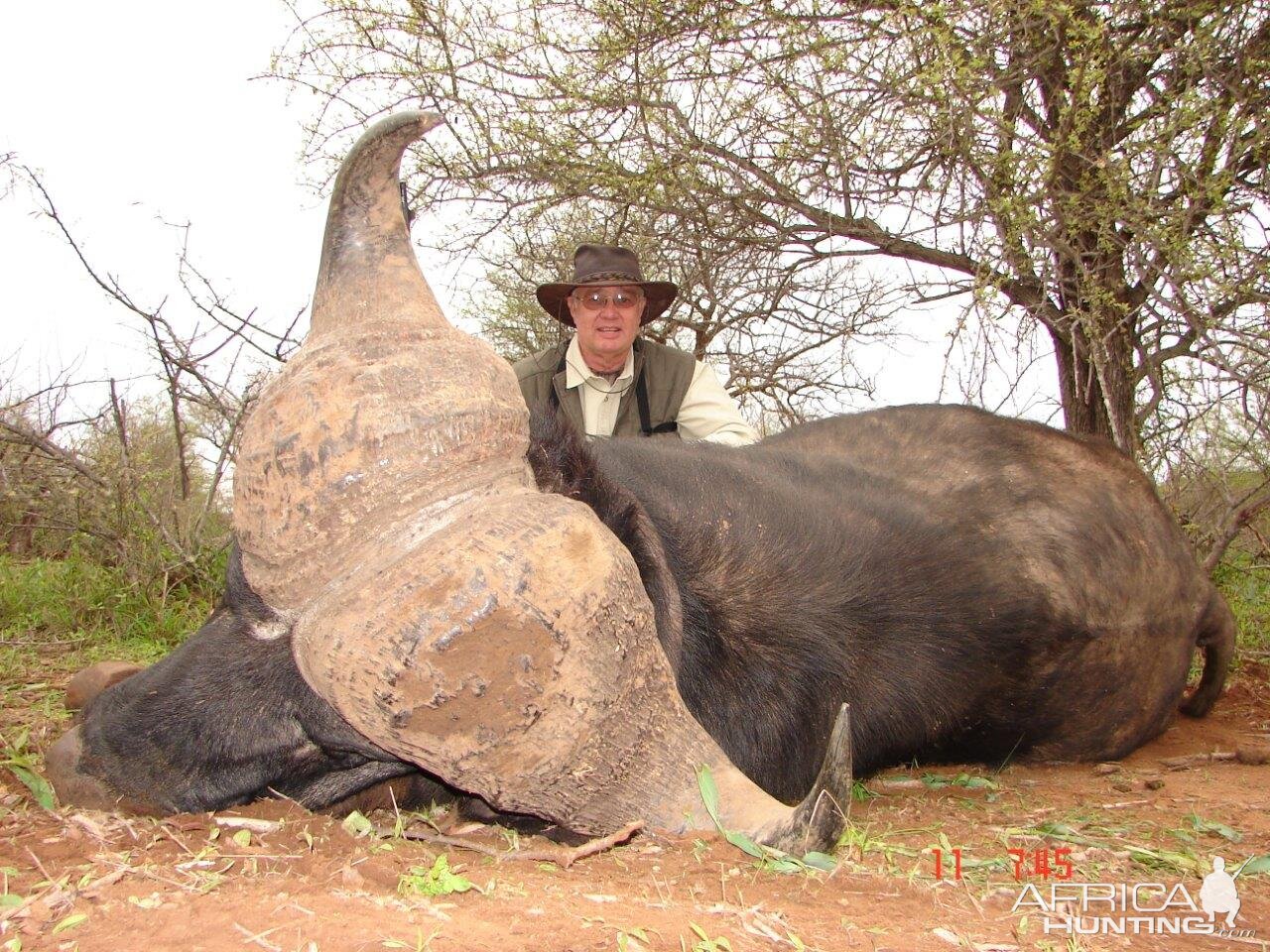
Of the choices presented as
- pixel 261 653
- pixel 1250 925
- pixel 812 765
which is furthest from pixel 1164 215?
pixel 261 653

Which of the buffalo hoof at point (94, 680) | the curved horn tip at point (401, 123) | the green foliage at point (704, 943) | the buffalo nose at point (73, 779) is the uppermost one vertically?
the curved horn tip at point (401, 123)

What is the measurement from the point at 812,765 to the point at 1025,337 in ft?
11.6

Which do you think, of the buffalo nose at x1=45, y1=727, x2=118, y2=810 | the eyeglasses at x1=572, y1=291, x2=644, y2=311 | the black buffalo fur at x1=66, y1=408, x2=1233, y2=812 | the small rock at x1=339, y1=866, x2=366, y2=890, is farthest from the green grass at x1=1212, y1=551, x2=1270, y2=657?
the buffalo nose at x1=45, y1=727, x2=118, y2=810

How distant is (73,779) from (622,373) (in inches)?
157

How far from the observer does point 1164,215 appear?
467 centimetres

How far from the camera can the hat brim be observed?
563cm

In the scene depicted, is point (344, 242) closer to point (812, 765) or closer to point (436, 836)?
point (436, 836)

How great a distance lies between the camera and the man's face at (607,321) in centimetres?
574

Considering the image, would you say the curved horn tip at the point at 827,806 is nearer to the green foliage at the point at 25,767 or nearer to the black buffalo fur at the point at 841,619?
the black buffalo fur at the point at 841,619

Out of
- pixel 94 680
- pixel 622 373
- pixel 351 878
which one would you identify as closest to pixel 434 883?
pixel 351 878

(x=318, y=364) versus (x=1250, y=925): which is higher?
(x=318, y=364)

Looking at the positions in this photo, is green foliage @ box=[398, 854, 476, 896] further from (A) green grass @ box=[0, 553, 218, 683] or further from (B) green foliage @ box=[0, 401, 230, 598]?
(B) green foliage @ box=[0, 401, 230, 598]

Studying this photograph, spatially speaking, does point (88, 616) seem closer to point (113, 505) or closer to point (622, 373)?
point (113, 505)
